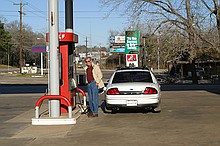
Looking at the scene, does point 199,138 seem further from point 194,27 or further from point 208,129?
point 194,27

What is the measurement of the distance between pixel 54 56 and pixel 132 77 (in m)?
2.94

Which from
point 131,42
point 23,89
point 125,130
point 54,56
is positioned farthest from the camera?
point 131,42

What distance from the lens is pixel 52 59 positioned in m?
12.3

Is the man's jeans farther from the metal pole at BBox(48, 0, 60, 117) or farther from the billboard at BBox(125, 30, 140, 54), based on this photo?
the billboard at BBox(125, 30, 140, 54)

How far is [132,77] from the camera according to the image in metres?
13.9

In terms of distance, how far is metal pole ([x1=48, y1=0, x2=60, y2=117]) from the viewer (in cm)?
1226

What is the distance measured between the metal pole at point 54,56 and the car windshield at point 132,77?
7.56 ft

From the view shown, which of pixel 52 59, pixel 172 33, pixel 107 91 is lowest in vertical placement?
pixel 107 91

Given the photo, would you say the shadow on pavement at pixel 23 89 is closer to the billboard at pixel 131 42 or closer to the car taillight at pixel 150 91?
the billboard at pixel 131 42

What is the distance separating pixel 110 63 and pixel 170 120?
92607mm

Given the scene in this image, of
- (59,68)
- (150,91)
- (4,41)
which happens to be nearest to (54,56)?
(59,68)

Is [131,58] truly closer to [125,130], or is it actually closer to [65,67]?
[65,67]

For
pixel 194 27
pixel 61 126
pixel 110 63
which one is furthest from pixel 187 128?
pixel 110 63

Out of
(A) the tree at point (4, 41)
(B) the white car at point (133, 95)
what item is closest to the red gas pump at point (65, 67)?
(B) the white car at point (133, 95)
